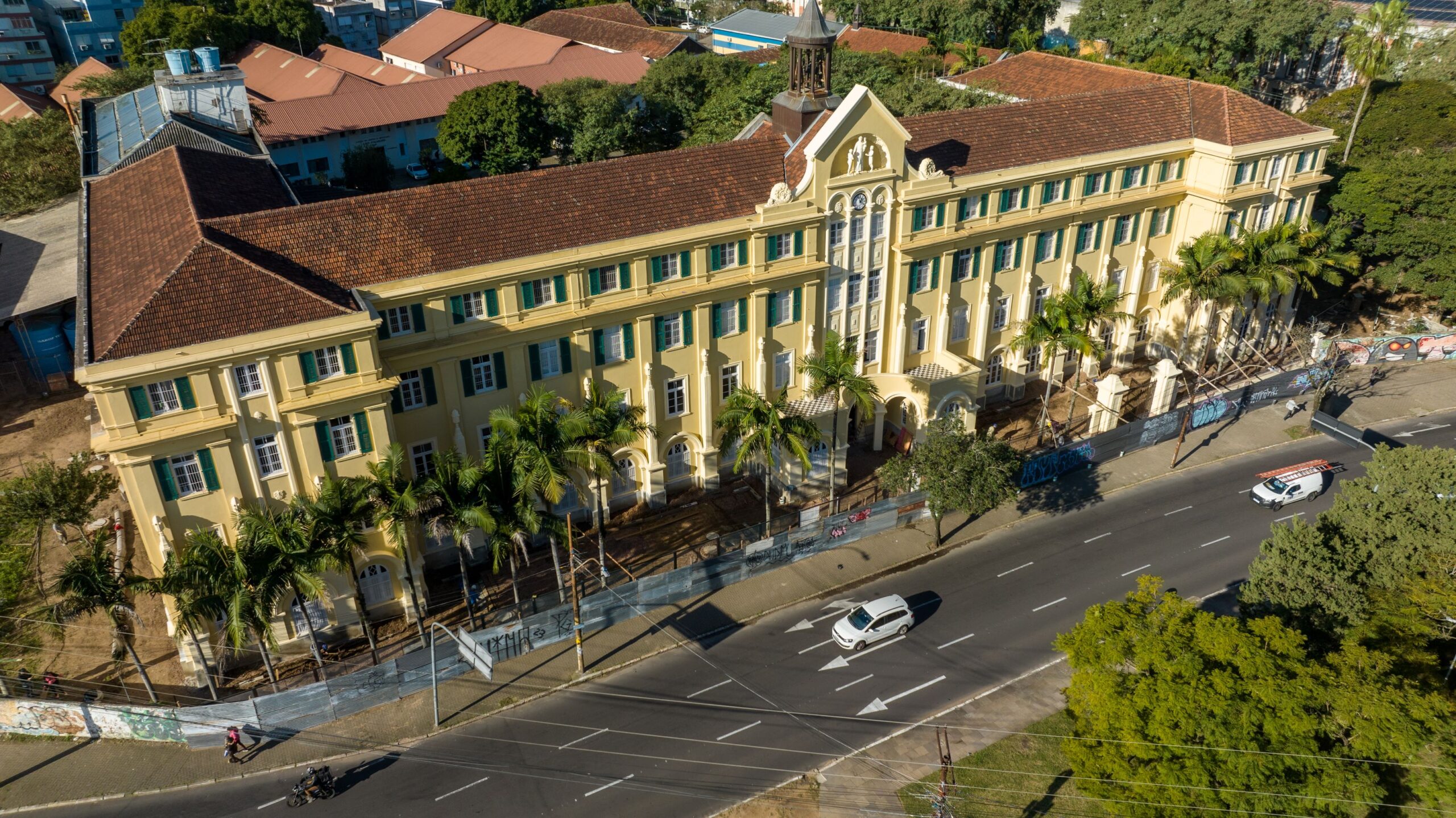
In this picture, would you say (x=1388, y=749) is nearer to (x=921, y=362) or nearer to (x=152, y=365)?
(x=921, y=362)

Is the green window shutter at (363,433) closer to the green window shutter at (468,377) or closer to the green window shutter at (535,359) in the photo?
the green window shutter at (468,377)

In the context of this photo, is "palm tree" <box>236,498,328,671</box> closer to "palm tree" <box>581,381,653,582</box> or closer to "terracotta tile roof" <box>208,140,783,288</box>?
"terracotta tile roof" <box>208,140,783,288</box>

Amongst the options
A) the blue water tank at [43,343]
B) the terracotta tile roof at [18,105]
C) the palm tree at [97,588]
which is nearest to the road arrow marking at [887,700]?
the palm tree at [97,588]

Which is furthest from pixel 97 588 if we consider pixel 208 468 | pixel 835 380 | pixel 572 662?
pixel 835 380

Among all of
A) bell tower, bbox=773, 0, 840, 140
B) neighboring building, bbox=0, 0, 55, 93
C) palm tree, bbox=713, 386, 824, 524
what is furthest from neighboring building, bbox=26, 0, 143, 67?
palm tree, bbox=713, 386, 824, 524

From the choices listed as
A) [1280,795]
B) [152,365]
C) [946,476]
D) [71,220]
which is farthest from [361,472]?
[71,220]
